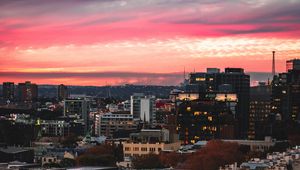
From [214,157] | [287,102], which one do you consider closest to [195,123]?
[214,157]

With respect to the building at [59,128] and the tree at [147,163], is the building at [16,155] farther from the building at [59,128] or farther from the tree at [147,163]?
the building at [59,128]

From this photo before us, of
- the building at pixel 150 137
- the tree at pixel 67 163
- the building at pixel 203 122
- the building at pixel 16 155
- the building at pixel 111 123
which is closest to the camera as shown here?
the tree at pixel 67 163

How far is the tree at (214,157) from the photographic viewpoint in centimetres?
8614

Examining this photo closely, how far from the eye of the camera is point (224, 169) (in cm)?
7619

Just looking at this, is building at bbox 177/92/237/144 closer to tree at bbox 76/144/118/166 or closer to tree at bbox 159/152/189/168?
tree at bbox 76/144/118/166

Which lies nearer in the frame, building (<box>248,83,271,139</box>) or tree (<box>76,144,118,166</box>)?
tree (<box>76,144,118,166</box>)

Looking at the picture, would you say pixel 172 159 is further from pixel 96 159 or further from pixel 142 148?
pixel 142 148

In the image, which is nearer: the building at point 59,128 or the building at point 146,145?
the building at point 146,145

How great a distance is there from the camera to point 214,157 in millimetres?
89375

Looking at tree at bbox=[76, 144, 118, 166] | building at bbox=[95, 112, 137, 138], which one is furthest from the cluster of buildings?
tree at bbox=[76, 144, 118, 166]

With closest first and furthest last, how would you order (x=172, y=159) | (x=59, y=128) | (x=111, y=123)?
(x=172, y=159) < (x=59, y=128) < (x=111, y=123)

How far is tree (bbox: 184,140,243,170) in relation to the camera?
86.1m

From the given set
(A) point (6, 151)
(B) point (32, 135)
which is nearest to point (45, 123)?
(B) point (32, 135)

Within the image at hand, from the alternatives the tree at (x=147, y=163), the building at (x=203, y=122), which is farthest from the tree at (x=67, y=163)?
the building at (x=203, y=122)
